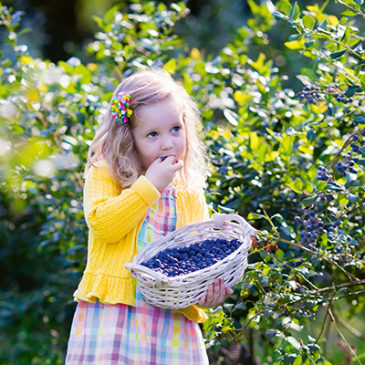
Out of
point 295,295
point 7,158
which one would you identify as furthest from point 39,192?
point 7,158

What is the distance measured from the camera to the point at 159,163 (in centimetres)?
192

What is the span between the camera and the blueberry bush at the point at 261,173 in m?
2.12

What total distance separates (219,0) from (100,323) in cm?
589

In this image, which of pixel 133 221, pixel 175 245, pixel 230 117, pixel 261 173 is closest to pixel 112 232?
pixel 133 221

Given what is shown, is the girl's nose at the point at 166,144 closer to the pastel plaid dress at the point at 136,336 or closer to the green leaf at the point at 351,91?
the pastel plaid dress at the point at 136,336

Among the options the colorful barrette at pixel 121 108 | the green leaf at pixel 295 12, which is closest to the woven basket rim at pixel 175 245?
Result: the colorful barrette at pixel 121 108

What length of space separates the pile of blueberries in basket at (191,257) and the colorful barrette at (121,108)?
1.44ft

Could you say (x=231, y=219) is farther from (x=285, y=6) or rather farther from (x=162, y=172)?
(x=285, y=6)

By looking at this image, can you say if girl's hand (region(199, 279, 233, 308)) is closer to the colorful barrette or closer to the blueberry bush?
the blueberry bush

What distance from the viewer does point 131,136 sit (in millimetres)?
2051

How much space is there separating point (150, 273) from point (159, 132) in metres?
0.49

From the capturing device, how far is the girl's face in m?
1.97

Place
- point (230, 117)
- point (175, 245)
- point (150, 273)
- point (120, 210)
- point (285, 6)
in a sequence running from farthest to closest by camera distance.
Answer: point (230, 117) < point (285, 6) < point (175, 245) < point (120, 210) < point (150, 273)

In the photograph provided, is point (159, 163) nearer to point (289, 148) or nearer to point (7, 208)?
point (289, 148)
